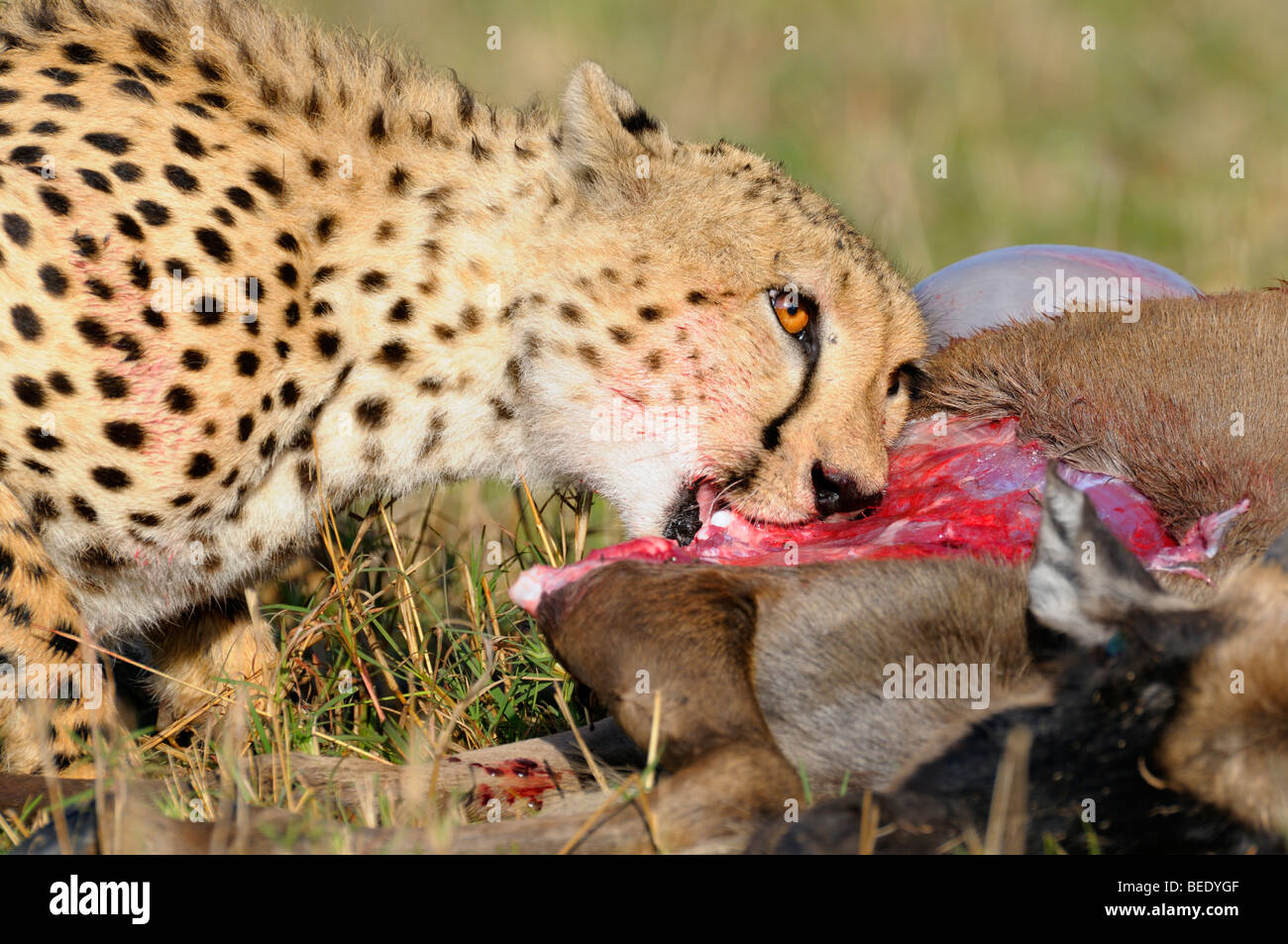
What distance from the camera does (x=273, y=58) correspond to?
351 centimetres

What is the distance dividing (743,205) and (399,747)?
56.5 inches

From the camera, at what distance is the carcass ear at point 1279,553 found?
2.54 m

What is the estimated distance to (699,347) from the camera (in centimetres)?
331

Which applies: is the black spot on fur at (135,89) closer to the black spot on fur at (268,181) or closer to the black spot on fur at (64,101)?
the black spot on fur at (64,101)

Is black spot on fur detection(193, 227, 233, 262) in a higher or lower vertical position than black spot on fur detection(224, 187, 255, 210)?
lower

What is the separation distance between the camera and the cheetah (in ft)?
9.80

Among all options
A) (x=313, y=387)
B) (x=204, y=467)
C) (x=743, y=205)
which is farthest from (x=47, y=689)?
(x=743, y=205)

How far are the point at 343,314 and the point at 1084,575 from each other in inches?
67.7

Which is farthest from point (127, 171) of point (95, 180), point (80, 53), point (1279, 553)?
point (1279, 553)

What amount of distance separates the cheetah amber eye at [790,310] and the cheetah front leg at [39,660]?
63.1 inches

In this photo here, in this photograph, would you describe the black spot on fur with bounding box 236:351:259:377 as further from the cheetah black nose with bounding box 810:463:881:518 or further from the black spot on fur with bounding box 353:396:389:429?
the cheetah black nose with bounding box 810:463:881:518

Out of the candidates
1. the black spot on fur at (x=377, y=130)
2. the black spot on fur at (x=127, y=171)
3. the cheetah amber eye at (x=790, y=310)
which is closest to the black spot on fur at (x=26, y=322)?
the black spot on fur at (x=127, y=171)

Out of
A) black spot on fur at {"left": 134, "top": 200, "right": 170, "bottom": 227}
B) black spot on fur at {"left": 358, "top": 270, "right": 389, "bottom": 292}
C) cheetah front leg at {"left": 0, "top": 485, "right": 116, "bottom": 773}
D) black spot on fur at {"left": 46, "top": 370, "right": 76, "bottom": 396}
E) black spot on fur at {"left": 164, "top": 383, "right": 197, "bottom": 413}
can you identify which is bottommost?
cheetah front leg at {"left": 0, "top": 485, "right": 116, "bottom": 773}

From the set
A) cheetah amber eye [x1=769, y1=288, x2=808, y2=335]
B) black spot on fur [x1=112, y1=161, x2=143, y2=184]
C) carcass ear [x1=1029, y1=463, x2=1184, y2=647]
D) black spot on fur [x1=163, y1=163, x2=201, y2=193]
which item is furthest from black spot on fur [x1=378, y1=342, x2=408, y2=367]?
carcass ear [x1=1029, y1=463, x2=1184, y2=647]
